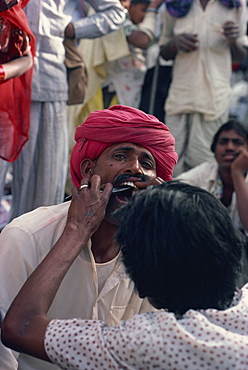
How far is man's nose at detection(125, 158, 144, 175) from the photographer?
2.30m

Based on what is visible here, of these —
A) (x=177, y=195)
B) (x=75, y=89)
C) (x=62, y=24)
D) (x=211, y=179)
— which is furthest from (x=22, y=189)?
(x=177, y=195)

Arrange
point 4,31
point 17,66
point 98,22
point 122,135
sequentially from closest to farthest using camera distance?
1. point 122,135
2. point 4,31
3. point 17,66
4. point 98,22

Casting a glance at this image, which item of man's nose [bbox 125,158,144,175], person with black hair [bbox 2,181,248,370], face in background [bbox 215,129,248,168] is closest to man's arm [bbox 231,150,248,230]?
face in background [bbox 215,129,248,168]

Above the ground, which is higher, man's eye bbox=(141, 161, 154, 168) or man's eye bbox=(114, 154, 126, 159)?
man's eye bbox=(114, 154, 126, 159)

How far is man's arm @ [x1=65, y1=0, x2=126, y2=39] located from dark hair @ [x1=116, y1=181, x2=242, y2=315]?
2.72 meters

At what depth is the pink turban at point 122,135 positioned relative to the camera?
236 centimetres

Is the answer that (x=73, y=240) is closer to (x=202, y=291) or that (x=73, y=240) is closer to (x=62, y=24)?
(x=202, y=291)

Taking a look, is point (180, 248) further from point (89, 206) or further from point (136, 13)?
point (136, 13)

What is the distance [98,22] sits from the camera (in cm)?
406

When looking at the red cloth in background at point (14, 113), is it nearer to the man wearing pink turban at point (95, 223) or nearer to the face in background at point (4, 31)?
the face in background at point (4, 31)

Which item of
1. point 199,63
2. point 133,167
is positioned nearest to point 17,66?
point 133,167

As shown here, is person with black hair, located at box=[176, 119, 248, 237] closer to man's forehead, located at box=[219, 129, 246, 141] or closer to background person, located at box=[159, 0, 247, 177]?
man's forehead, located at box=[219, 129, 246, 141]

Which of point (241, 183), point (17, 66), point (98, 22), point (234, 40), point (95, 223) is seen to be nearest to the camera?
point (95, 223)

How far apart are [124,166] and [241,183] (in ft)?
7.51
